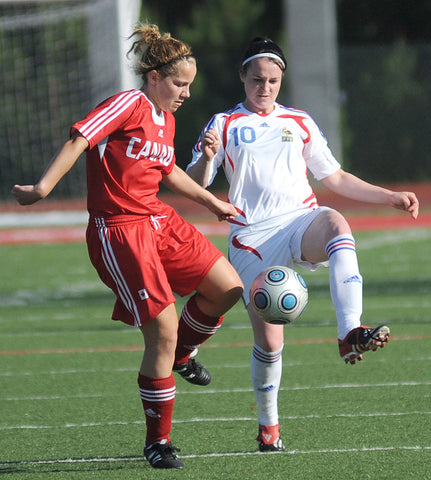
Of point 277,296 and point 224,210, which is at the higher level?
point 224,210

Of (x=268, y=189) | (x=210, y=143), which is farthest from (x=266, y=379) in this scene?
(x=210, y=143)

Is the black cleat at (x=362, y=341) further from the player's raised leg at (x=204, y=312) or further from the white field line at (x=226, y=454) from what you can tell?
the player's raised leg at (x=204, y=312)

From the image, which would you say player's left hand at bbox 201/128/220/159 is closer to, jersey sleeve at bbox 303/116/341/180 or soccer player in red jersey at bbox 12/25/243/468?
soccer player in red jersey at bbox 12/25/243/468

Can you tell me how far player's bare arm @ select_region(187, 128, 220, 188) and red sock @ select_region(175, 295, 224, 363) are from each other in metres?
0.66

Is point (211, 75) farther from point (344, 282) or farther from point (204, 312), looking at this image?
point (344, 282)

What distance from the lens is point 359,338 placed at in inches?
178

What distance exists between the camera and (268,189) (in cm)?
534

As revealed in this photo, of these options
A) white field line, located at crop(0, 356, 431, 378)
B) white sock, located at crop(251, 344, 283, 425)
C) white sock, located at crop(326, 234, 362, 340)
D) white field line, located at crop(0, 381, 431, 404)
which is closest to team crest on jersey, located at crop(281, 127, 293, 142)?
white sock, located at crop(326, 234, 362, 340)

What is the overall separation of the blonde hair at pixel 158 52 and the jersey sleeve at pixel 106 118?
0.19m

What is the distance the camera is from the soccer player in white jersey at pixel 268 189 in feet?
17.1

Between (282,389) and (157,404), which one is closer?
(157,404)

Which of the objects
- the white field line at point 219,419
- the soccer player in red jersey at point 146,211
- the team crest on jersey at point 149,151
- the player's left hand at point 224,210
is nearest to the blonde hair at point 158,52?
the soccer player in red jersey at point 146,211

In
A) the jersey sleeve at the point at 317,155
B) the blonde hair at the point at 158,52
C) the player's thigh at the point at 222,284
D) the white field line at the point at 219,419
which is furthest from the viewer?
the white field line at the point at 219,419

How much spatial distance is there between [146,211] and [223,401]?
6.56 ft
